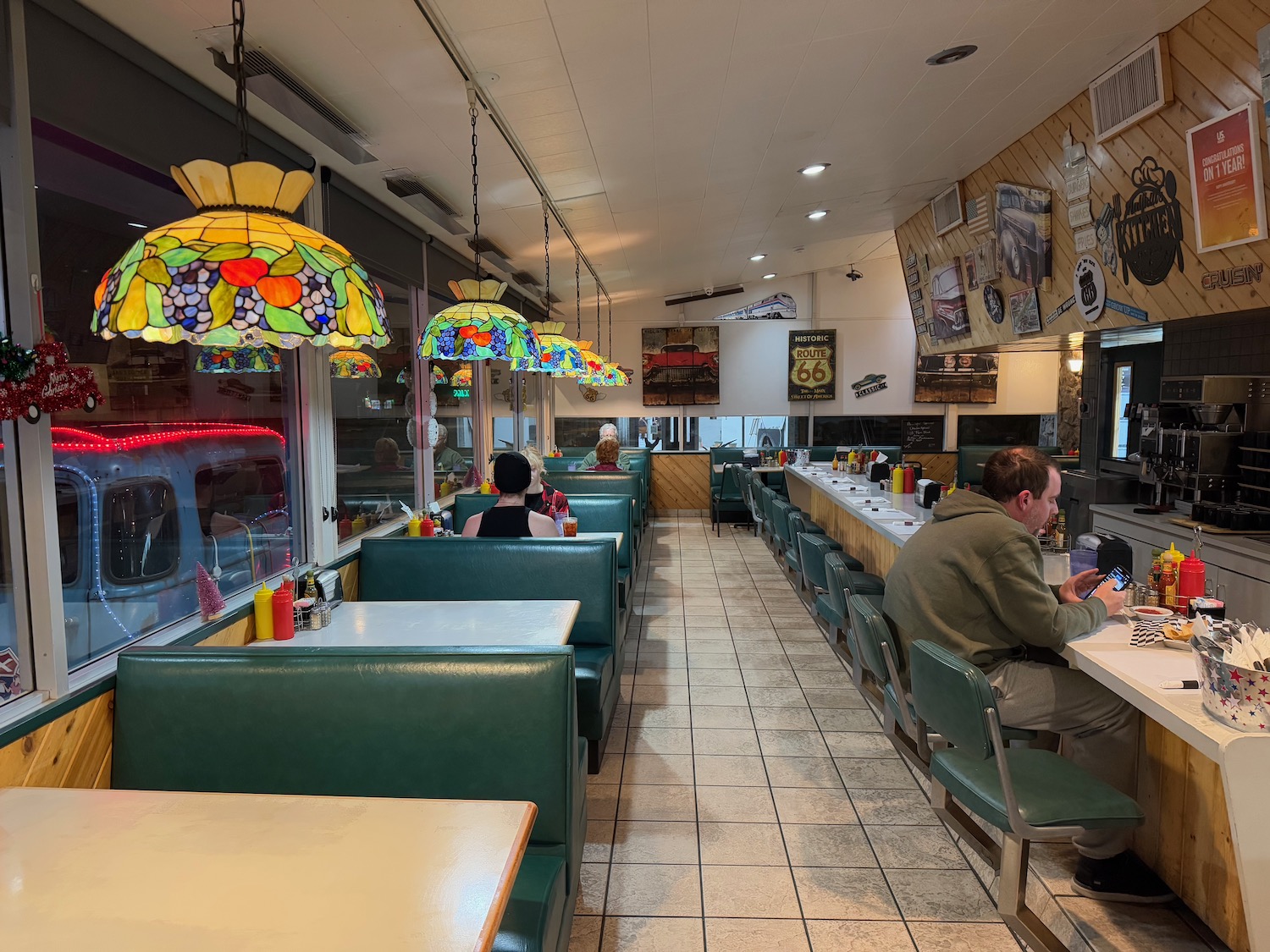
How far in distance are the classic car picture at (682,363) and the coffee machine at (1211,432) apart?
7019 mm

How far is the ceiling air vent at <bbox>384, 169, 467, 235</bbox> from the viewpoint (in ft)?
13.6

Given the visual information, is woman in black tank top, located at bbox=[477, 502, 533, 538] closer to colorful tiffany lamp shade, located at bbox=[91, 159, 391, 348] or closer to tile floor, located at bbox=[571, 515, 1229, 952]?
tile floor, located at bbox=[571, 515, 1229, 952]

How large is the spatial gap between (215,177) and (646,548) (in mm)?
7616

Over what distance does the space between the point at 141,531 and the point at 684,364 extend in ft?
31.5

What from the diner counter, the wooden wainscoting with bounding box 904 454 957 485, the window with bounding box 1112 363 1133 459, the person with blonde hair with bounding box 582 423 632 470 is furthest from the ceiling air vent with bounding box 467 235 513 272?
the wooden wainscoting with bounding box 904 454 957 485

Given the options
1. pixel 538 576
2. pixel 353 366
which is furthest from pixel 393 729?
pixel 353 366

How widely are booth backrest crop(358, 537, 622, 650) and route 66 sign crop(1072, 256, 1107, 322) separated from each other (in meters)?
3.27

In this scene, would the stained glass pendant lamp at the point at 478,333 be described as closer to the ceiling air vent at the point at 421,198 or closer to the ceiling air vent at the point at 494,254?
the ceiling air vent at the point at 421,198

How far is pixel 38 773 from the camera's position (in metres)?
2.02

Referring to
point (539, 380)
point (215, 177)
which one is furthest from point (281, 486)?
point (539, 380)

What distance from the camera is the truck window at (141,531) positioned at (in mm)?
2623

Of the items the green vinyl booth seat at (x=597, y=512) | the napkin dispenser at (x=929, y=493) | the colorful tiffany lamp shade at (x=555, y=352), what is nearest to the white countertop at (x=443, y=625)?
the colorful tiffany lamp shade at (x=555, y=352)

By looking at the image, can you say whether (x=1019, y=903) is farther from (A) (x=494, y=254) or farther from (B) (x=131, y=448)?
(A) (x=494, y=254)

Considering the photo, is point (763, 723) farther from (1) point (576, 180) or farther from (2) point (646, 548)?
(2) point (646, 548)
